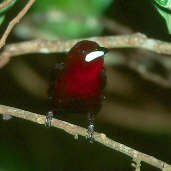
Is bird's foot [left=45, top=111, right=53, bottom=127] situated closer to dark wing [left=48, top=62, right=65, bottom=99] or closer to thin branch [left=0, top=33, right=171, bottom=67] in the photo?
dark wing [left=48, top=62, right=65, bottom=99]

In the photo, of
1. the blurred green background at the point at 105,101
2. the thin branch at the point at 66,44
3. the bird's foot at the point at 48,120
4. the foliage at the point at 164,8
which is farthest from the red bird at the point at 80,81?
the blurred green background at the point at 105,101

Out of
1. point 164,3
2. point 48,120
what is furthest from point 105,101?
point 164,3

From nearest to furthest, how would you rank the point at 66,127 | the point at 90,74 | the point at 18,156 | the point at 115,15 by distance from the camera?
1. the point at 66,127
2. the point at 90,74
3. the point at 18,156
4. the point at 115,15

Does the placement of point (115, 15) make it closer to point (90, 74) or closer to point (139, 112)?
point (139, 112)

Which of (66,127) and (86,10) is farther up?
(86,10)

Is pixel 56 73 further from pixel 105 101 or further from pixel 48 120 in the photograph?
pixel 105 101

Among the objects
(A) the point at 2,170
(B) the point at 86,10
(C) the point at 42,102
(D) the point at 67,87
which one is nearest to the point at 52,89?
(D) the point at 67,87

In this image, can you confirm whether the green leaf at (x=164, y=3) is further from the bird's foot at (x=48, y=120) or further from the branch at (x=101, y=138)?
the bird's foot at (x=48, y=120)
